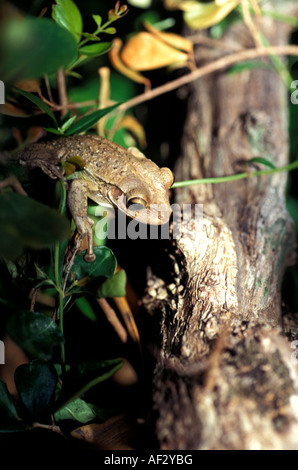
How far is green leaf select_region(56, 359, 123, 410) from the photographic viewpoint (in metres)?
1.02

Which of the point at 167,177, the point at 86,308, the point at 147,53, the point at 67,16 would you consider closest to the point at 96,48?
the point at 67,16

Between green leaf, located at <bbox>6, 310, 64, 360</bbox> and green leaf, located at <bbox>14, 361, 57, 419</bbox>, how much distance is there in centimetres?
7

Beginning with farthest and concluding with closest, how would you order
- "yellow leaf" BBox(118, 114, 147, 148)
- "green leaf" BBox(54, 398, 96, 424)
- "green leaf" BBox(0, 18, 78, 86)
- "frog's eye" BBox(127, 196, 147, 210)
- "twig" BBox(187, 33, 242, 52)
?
"twig" BBox(187, 33, 242, 52)
"yellow leaf" BBox(118, 114, 147, 148)
"frog's eye" BBox(127, 196, 147, 210)
"green leaf" BBox(54, 398, 96, 424)
"green leaf" BBox(0, 18, 78, 86)

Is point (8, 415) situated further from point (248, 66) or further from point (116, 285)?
point (248, 66)

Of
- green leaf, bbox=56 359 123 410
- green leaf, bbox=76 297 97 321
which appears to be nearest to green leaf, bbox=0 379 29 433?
green leaf, bbox=56 359 123 410

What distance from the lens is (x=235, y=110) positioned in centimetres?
223

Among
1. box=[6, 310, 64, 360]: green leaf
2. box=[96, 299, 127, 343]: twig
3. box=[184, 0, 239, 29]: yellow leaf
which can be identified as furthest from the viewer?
box=[184, 0, 239, 29]: yellow leaf

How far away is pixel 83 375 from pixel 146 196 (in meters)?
0.74

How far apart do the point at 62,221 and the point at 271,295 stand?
96 cm

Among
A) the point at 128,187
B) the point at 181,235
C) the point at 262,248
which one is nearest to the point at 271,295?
the point at 262,248

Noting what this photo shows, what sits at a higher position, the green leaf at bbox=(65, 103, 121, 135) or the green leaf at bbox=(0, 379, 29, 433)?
the green leaf at bbox=(65, 103, 121, 135)

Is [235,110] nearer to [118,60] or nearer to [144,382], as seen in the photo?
[118,60]

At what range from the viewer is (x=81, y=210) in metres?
1.36

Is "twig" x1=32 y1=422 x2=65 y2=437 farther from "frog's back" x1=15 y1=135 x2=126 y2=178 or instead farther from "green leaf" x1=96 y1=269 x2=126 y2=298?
"frog's back" x1=15 y1=135 x2=126 y2=178
